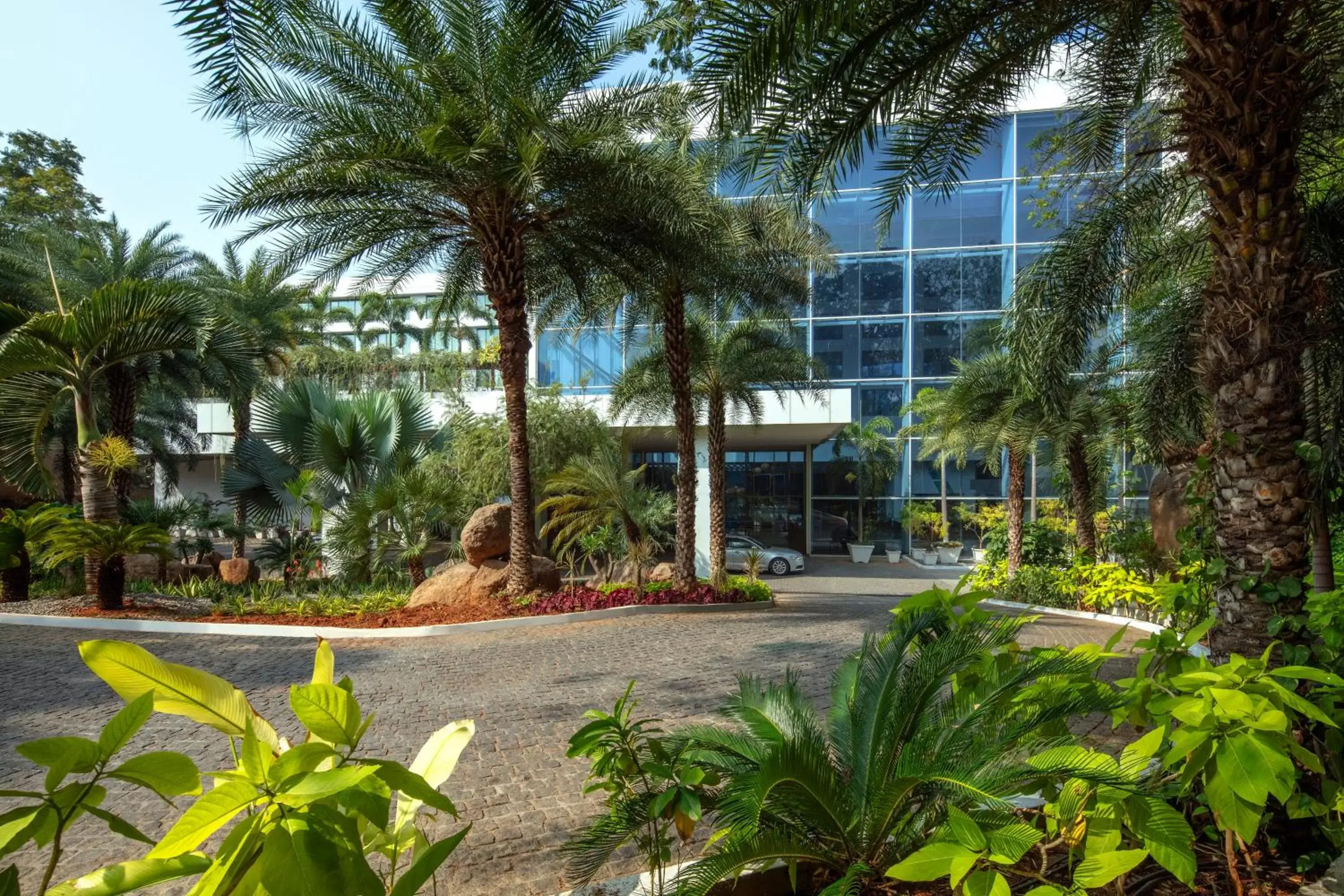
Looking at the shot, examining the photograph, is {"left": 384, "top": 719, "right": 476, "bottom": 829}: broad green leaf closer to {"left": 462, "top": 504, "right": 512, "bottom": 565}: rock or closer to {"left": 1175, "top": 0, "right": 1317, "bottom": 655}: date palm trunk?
{"left": 1175, "top": 0, "right": 1317, "bottom": 655}: date palm trunk

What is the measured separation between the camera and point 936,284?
82.5 ft

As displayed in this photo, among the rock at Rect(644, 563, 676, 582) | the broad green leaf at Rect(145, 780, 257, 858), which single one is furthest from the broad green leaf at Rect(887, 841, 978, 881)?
the rock at Rect(644, 563, 676, 582)

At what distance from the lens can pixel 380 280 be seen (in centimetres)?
1257

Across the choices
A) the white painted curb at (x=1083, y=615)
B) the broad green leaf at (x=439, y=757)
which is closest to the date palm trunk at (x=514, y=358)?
the white painted curb at (x=1083, y=615)

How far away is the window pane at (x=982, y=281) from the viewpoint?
80.5ft

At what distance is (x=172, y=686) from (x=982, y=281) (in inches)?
1051

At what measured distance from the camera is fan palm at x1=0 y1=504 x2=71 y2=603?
32.8 ft

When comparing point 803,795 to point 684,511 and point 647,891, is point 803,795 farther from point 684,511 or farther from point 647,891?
point 684,511

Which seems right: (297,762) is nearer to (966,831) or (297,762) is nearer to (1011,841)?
(966,831)

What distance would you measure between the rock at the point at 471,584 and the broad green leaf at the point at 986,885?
1060 cm

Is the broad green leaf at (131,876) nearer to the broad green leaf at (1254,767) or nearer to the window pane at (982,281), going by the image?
the broad green leaf at (1254,767)

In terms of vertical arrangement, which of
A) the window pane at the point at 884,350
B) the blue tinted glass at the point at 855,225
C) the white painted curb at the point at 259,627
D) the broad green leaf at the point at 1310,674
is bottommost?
the white painted curb at the point at 259,627

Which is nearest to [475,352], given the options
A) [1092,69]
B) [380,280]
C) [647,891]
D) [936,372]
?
[936,372]

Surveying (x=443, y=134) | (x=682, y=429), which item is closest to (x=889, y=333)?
(x=682, y=429)
